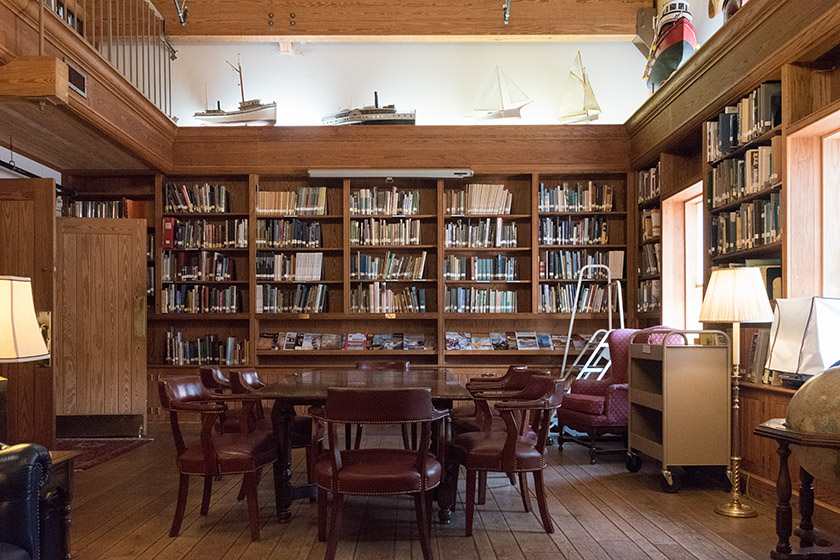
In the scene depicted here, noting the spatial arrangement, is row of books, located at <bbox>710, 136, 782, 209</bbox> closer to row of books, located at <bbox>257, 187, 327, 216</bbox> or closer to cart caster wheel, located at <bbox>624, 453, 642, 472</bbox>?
cart caster wheel, located at <bbox>624, 453, 642, 472</bbox>

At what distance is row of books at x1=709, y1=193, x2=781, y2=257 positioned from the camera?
15.3ft

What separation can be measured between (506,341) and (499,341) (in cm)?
8

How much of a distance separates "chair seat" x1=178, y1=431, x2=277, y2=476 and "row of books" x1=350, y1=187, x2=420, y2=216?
412 cm

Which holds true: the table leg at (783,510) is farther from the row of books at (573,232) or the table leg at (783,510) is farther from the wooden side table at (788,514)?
the row of books at (573,232)

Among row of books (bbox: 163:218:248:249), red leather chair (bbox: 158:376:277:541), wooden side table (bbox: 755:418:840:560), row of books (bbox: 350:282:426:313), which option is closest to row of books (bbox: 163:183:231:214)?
row of books (bbox: 163:218:248:249)

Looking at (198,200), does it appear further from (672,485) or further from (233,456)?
(672,485)

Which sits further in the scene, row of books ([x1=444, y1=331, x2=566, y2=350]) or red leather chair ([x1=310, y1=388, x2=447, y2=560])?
row of books ([x1=444, y1=331, x2=566, y2=350])

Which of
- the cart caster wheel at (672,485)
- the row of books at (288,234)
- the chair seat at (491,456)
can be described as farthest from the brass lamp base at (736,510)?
the row of books at (288,234)

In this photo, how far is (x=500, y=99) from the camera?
25.7ft

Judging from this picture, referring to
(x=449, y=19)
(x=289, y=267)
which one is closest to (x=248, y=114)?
(x=289, y=267)

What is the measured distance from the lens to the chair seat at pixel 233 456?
146 inches

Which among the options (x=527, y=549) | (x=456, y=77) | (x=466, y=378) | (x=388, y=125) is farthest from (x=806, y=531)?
(x=456, y=77)

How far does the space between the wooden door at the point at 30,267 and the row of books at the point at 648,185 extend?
544cm

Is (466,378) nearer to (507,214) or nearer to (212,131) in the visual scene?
(507,214)
